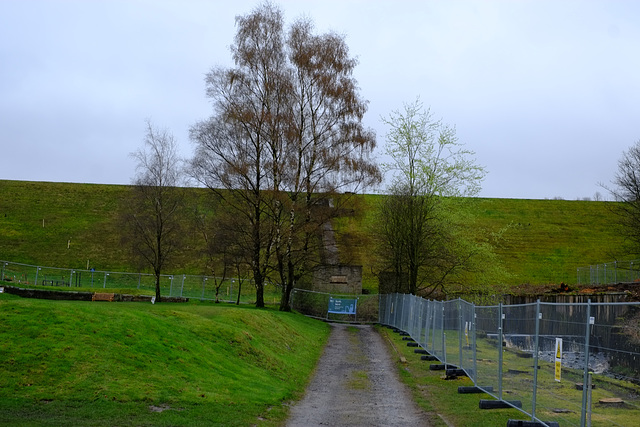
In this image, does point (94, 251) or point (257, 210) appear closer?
point (257, 210)

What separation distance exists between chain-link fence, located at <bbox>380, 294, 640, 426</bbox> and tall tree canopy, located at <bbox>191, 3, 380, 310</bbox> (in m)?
22.4

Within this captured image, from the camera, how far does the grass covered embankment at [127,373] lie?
36.4ft

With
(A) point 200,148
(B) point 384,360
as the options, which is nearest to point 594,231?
(A) point 200,148

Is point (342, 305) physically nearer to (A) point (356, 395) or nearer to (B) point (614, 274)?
(B) point (614, 274)

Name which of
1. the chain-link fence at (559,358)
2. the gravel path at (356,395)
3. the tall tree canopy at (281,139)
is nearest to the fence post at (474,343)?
the chain-link fence at (559,358)

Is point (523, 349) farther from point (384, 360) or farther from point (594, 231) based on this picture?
point (594, 231)

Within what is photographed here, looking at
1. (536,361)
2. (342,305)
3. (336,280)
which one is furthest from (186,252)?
(536,361)

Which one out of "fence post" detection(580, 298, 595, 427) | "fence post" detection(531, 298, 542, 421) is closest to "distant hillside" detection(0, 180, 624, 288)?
"fence post" detection(531, 298, 542, 421)

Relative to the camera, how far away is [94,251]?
63.1 meters

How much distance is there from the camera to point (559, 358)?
9758 mm

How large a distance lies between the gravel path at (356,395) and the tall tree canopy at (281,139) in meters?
13.5

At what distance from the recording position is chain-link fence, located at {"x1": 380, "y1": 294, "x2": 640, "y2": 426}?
784 cm

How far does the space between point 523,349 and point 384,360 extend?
40.2 feet

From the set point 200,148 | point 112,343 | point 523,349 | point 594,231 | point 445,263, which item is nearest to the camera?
point 523,349
